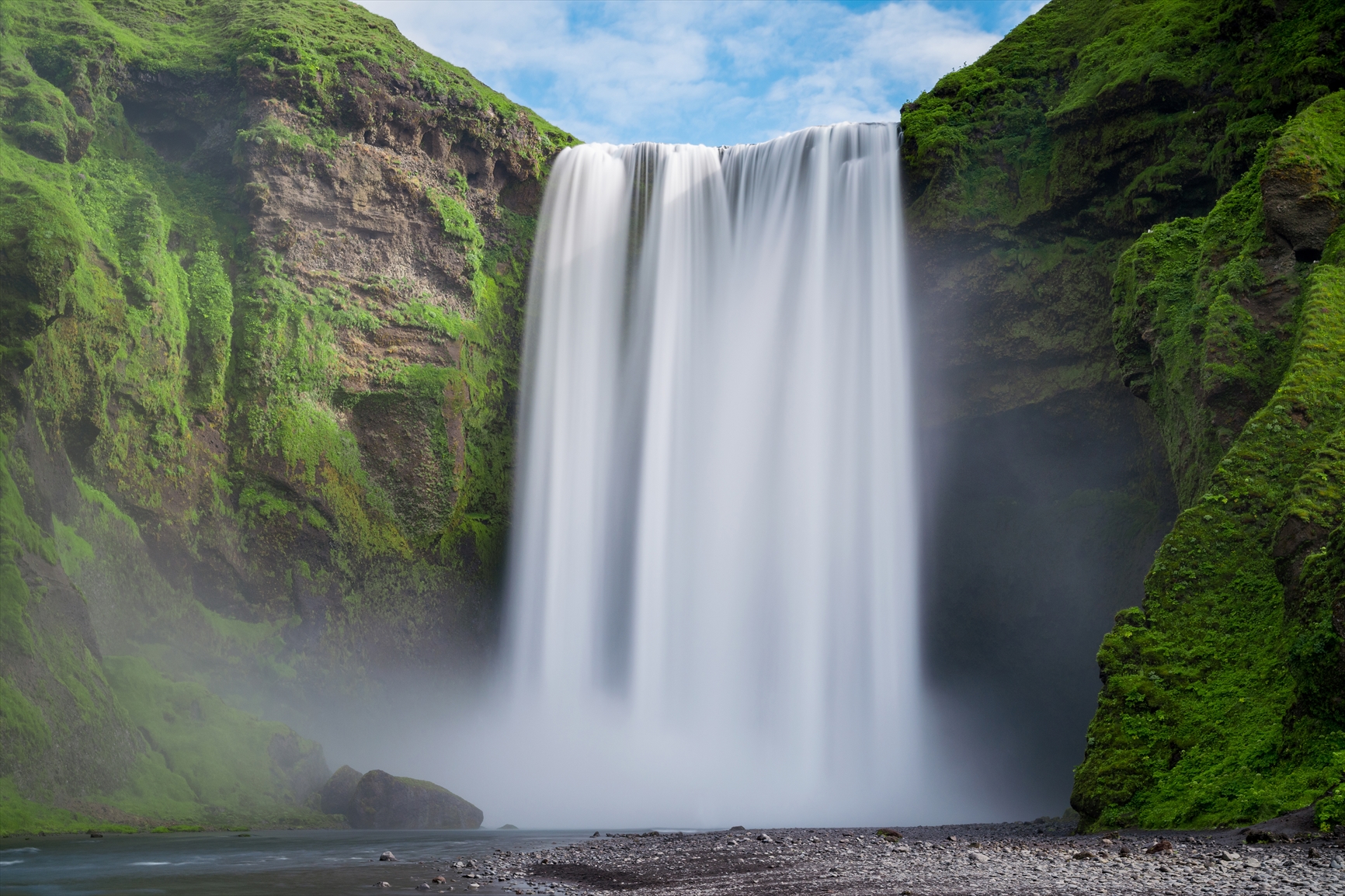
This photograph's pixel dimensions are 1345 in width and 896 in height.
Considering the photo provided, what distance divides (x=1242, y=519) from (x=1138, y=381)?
7.25m

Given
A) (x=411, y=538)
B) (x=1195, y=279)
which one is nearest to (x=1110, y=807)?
(x=1195, y=279)

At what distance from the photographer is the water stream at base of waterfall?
28516 millimetres

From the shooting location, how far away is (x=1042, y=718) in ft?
102

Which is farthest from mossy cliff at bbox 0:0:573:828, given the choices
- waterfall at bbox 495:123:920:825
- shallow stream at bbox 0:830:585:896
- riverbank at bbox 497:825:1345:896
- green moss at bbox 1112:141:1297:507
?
green moss at bbox 1112:141:1297:507

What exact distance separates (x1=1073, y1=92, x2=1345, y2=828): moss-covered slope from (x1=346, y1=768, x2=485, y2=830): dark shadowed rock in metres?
15.3

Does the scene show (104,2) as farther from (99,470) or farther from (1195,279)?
(1195,279)

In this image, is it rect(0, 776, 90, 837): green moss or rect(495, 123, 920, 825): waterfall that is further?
rect(495, 123, 920, 825): waterfall

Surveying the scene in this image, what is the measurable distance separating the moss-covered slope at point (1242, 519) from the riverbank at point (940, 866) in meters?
1.45

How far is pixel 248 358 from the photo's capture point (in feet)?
98.8

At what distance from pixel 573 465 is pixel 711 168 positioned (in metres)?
11.8

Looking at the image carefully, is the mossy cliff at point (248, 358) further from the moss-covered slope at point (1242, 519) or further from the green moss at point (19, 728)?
the moss-covered slope at point (1242, 519)

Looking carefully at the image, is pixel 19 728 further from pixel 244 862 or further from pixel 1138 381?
pixel 1138 381

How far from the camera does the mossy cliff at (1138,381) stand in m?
14.2

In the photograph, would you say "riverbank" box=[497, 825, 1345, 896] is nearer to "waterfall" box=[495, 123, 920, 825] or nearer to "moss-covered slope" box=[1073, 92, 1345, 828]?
"moss-covered slope" box=[1073, 92, 1345, 828]
